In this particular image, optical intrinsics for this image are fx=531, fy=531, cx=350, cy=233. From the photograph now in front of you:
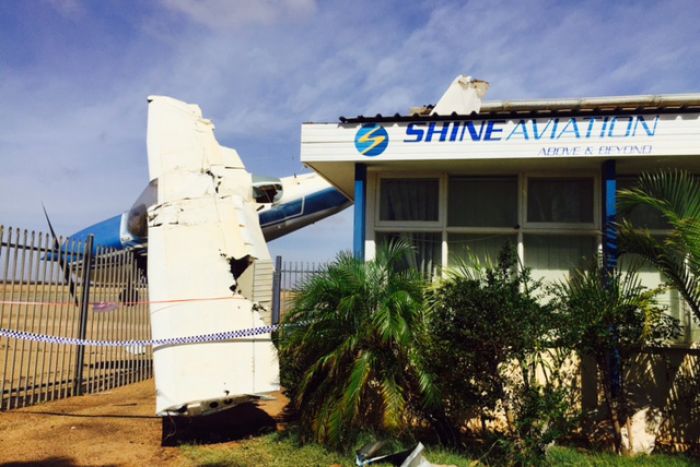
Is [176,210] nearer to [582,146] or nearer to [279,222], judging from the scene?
[582,146]

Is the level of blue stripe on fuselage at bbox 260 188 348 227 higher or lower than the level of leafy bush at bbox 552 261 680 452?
higher

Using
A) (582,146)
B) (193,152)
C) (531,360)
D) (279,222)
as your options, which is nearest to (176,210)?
(193,152)

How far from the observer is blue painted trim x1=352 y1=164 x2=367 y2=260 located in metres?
7.52

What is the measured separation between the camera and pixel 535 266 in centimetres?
753

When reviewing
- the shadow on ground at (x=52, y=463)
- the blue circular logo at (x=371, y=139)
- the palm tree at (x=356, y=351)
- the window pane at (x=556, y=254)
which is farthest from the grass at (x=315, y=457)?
the blue circular logo at (x=371, y=139)

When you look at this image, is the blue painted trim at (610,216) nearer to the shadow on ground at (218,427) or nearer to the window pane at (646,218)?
the window pane at (646,218)

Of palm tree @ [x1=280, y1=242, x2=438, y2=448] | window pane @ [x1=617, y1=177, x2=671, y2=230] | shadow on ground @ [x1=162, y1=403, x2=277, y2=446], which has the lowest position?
shadow on ground @ [x1=162, y1=403, x2=277, y2=446]

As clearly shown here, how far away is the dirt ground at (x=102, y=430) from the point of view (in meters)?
5.78

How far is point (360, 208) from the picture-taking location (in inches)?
299

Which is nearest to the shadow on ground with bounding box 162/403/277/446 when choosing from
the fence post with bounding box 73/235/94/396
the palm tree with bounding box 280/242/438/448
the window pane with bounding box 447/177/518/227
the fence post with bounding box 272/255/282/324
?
the palm tree with bounding box 280/242/438/448

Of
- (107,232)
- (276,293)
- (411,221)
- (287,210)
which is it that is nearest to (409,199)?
(411,221)

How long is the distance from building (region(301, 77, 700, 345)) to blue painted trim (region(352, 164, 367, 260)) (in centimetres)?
1

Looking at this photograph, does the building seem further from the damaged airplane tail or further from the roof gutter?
the roof gutter

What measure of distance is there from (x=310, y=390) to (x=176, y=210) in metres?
3.25
